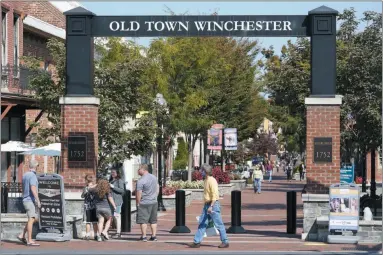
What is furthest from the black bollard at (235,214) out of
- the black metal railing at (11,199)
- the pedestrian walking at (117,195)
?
the black metal railing at (11,199)

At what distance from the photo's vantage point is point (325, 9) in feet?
70.4

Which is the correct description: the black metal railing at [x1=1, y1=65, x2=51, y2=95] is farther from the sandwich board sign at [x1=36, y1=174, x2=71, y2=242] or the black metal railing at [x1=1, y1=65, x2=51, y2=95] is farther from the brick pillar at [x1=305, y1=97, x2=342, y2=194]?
the brick pillar at [x1=305, y1=97, x2=342, y2=194]

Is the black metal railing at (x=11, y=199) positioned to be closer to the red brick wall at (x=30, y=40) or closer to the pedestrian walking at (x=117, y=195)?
the pedestrian walking at (x=117, y=195)

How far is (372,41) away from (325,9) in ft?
15.3

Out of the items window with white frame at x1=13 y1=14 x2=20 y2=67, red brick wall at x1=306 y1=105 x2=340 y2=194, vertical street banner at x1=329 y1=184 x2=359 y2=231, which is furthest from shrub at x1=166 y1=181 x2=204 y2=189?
vertical street banner at x1=329 y1=184 x2=359 y2=231

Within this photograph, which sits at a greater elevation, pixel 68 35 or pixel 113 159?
pixel 68 35

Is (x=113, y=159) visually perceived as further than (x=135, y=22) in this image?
Yes

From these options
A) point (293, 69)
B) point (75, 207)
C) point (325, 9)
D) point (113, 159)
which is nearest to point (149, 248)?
point (75, 207)

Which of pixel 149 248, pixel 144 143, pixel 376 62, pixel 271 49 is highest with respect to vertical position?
pixel 271 49

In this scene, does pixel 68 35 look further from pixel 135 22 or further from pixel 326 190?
pixel 326 190

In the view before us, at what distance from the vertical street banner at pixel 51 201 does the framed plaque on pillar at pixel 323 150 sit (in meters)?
5.96

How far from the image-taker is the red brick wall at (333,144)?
838 inches

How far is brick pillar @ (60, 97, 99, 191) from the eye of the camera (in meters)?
22.0

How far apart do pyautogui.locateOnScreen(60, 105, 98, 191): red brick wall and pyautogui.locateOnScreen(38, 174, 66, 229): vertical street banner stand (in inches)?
97.3
